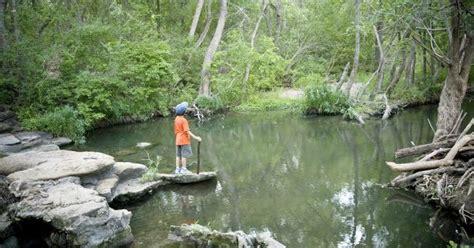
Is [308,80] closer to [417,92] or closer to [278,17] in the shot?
[417,92]

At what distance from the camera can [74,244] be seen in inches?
285

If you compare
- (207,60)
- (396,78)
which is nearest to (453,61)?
(396,78)

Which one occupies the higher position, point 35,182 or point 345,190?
point 35,182

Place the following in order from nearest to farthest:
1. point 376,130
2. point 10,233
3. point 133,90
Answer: point 10,233 → point 376,130 → point 133,90

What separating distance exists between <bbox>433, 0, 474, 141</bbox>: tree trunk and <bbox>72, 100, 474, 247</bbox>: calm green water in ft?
6.49

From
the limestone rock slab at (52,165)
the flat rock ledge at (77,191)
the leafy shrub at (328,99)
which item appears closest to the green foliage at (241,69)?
the leafy shrub at (328,99)

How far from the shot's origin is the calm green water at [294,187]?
27.1 ft

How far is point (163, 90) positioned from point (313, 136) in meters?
8.12

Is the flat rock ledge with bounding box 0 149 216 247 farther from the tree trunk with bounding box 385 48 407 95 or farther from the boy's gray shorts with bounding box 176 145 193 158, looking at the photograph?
the tree trunk with bounding box 385 48 407 95

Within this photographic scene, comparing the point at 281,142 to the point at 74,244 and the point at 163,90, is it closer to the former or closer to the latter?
the point at 163,90

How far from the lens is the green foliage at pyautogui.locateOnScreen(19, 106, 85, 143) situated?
15.8m

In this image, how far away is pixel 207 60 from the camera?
24.6 metres

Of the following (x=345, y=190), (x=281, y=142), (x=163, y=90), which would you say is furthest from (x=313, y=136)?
(x=163, y=90)

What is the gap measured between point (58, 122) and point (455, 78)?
43.0ft
